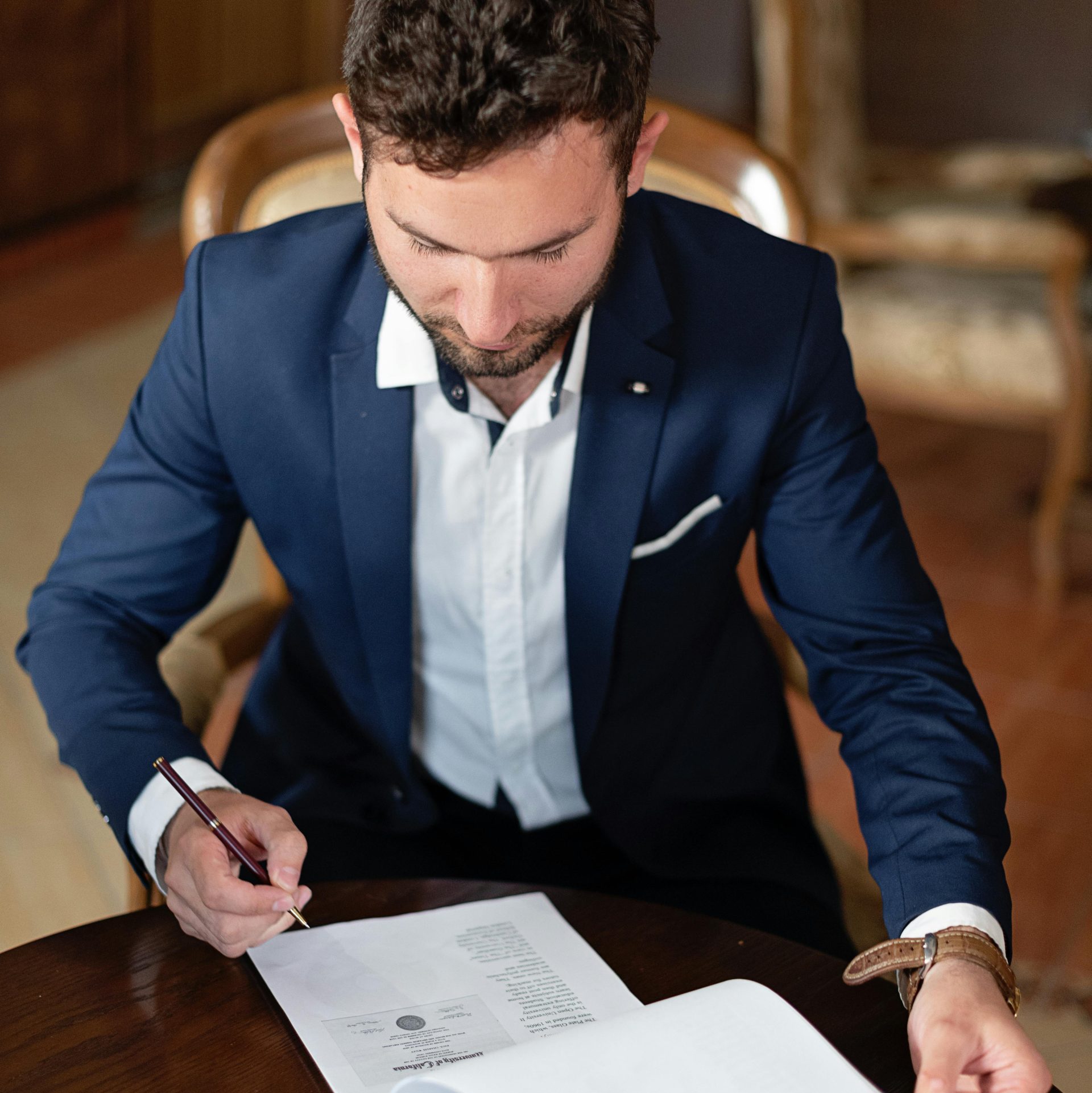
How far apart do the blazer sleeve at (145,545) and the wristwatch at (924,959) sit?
64 cm

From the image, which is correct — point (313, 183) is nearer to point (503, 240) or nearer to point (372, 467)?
point (372, 467)

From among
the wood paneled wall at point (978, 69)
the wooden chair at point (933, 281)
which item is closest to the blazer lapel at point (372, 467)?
the wooden chair at point (933, 281)

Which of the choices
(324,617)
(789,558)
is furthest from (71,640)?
(789,558)

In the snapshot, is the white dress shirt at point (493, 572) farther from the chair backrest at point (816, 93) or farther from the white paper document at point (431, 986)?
the chair backrest at point (816, 93)

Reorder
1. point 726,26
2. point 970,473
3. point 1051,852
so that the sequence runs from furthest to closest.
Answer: point 726,26 < point 970,473 < point 1051,852

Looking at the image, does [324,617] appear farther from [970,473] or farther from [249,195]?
[970,473]

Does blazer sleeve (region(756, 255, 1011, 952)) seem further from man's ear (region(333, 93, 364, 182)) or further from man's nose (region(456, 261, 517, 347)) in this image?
man's ear (region(333, 93, 364, 182))

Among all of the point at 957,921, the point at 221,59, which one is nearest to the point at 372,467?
the point at 957,921

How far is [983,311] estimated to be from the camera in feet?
10.4

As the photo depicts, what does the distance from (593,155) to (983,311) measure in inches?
92.8

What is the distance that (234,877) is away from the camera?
101 centimetres

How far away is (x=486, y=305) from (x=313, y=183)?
0.61 m

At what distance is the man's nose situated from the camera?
3.47 feet

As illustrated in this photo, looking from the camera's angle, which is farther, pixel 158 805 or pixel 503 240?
pixel 158 805
